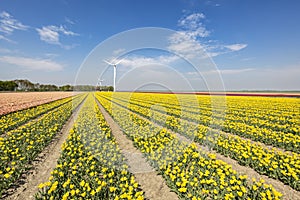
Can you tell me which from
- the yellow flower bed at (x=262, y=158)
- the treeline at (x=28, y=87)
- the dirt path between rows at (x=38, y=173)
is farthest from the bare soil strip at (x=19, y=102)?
the treeline at (x=28, y=87)

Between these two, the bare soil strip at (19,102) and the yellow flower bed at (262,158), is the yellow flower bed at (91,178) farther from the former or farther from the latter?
the bare soil strip at (19,102)

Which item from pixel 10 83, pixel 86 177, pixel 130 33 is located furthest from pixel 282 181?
pixel 10 83

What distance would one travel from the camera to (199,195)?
13.6 feet

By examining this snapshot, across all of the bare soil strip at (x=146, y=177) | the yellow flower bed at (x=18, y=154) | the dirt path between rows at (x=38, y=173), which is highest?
the yellow flower bed at (x=18, y=154)

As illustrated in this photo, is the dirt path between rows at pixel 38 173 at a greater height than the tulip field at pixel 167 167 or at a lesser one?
lesser

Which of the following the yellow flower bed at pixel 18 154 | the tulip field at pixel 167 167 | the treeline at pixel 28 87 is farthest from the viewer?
the treeline at pixel 28 87

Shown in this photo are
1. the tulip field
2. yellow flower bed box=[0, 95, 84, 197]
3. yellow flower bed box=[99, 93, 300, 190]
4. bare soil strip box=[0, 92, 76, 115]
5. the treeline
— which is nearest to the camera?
the tulip field

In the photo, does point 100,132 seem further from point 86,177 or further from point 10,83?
point 10,83

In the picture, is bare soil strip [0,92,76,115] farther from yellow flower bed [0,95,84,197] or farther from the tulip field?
the tulip field

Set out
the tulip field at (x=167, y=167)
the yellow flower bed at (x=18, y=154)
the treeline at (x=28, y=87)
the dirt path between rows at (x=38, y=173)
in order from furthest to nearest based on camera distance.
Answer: the treeline at (x=28, y=87)
the yellow flower bed at (x=18, y=154)
the dirt path between rows at (x=38, y=173)
the tulip field at (x=167, y=167)

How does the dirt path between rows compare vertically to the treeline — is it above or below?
below

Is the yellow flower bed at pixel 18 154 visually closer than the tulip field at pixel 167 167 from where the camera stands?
No

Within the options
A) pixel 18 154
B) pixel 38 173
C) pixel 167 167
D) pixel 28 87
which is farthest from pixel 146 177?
pixel 28 87

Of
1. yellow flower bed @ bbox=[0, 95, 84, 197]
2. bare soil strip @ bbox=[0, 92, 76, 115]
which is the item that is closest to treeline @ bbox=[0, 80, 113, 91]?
bare soil strip @ bbox=[0, 92, 76, 115]
